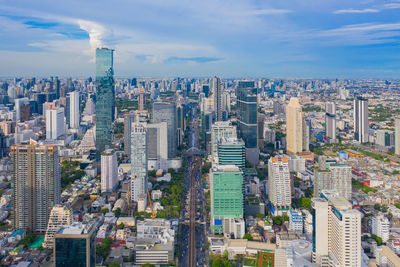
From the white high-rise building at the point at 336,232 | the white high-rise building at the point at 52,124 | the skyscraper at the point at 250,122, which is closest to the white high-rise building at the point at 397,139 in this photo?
the skyscraper at the point at 250,122

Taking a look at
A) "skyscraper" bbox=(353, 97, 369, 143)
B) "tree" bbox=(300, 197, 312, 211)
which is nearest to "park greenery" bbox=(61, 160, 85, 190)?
"tree" bbox=(300, 197, 312, 211)

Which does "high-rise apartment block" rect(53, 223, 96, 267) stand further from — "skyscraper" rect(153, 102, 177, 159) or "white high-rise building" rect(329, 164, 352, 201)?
"skyscraper" rect(153, 102, 177, 159)

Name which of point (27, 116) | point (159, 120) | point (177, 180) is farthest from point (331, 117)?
point (27, 116)

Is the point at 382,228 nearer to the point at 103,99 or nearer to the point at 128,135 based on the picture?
the point at 103,99

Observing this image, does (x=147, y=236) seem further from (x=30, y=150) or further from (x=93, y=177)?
(x=93, y=177)

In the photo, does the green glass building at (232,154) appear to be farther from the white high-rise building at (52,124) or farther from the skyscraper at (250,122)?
the white high-rise building at (52,124)

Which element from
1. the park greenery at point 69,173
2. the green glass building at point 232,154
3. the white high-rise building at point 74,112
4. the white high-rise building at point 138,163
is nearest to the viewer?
the green glass building at point 232,154

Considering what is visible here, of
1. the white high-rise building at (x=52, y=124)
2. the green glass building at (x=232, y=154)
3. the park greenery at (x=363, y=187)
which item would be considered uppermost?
the white high-rise building at (x=52, y=124)
